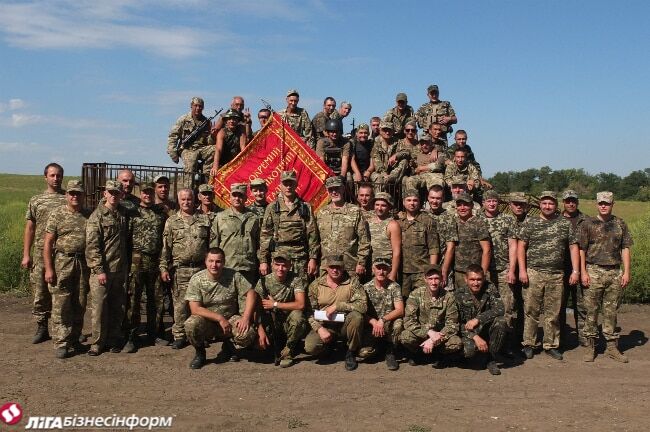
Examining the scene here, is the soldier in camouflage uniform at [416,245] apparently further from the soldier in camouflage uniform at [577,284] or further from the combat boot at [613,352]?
the combat boot at [613,352]

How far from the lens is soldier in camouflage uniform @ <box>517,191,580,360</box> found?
7.78m

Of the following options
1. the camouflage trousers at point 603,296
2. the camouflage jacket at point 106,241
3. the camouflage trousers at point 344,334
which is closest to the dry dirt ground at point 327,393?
the camouflage trousers at point 344,334

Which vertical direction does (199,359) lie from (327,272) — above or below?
below

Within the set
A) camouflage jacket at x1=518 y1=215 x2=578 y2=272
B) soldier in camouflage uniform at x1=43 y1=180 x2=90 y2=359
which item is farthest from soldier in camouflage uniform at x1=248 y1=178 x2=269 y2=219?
camouflage jacket at x1=518 y1=215 x2=578 y2=272

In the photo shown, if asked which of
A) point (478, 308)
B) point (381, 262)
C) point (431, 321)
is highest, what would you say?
point (381, 262)

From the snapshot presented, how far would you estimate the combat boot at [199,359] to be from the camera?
716 centimetres

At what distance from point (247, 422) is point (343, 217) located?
3046 mm

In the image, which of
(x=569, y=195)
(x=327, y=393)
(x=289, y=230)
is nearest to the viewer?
(x=327, y=393)

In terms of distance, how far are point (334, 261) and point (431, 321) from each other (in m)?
1.36

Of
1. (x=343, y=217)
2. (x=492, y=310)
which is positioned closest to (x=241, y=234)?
(x=343, y=217)

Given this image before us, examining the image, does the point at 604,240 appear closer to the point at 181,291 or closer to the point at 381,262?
the point at 381,262

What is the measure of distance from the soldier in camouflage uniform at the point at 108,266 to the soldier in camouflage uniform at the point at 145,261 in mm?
245

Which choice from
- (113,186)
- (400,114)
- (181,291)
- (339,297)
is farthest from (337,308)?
(400,114)

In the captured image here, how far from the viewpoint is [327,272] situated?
7.55 m
